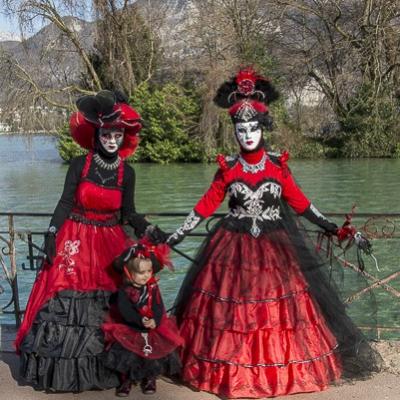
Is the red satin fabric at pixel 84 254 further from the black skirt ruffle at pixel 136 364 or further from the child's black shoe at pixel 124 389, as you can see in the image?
the child's black shoe at pixel 124 389

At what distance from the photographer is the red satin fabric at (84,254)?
356 centimetres

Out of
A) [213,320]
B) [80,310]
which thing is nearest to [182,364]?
[213,320]

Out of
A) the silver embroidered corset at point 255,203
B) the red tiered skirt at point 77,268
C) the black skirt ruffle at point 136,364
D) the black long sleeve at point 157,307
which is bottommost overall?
the black skirt ruffle at point 136,364

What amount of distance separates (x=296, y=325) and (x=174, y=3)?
26.4 metres

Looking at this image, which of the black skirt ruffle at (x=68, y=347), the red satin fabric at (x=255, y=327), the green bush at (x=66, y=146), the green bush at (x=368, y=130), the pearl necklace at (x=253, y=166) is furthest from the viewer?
the green bush at (x=66, y=146)

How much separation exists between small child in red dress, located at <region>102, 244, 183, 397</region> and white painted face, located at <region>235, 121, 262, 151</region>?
0.69 meters

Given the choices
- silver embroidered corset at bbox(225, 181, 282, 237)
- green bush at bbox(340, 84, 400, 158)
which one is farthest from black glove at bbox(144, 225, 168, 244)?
green bush at bbox(340, 84, 400, 158)

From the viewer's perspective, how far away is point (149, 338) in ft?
11.3

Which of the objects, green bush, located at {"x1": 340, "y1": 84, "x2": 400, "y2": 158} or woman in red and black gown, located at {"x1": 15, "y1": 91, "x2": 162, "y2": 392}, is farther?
green bush, located at {"x1": 340, "y1": 84, "x2": 400, "y2": 158}

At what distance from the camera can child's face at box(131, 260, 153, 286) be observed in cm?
341

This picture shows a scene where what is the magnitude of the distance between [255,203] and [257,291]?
447 millimetres

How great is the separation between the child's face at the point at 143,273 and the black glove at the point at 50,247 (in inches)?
17.5

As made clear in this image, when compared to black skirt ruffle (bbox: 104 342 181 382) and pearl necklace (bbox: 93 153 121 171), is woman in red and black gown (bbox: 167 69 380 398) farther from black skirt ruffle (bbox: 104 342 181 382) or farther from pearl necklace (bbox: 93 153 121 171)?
pearl necklace (bbox: 93 153 121 171)

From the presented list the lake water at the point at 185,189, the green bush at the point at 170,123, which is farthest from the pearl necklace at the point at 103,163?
the green bush at the point at 170,123
